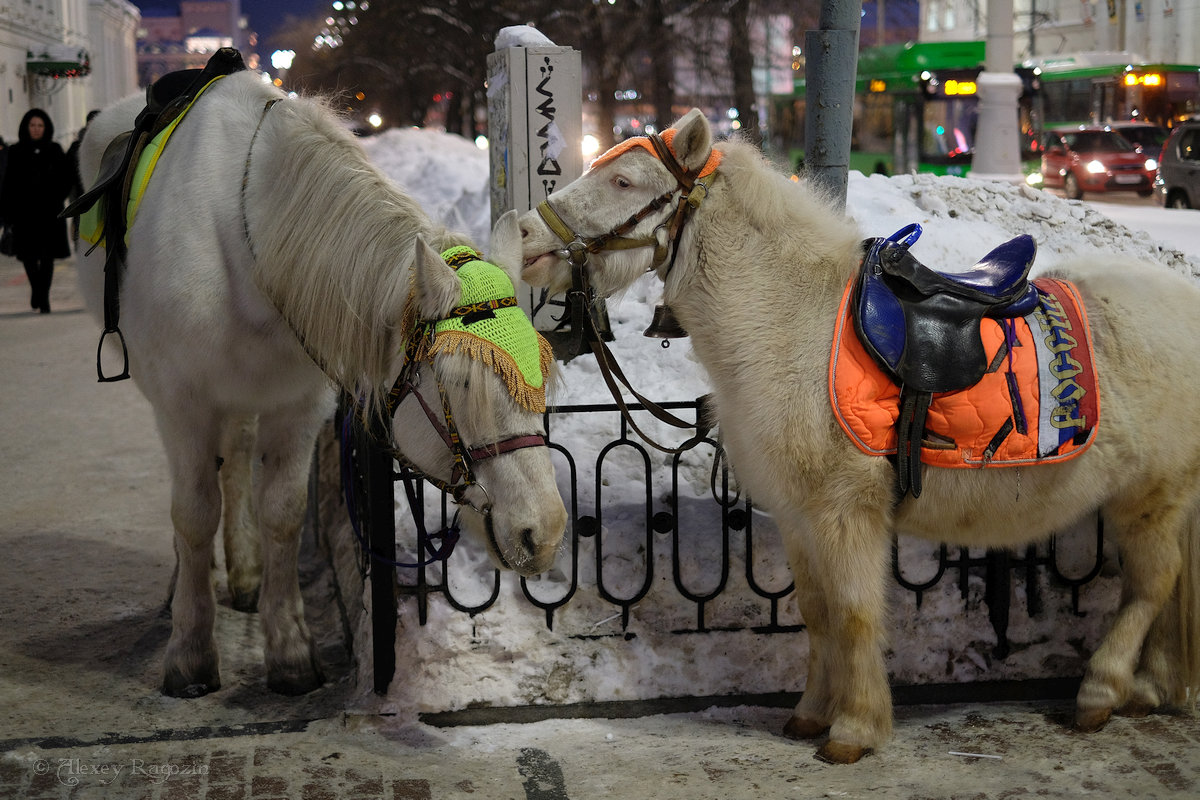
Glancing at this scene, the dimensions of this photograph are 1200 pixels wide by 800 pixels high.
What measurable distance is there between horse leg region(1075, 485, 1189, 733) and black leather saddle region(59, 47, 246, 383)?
382cm

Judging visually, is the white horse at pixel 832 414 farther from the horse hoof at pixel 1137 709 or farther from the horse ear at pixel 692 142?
the horse hoof at pixel 1137 709

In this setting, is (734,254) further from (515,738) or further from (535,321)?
(535,321)

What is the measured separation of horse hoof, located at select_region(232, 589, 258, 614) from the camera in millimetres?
5918

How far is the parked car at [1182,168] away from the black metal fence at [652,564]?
18.7 meters

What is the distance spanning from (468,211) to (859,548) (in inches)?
340

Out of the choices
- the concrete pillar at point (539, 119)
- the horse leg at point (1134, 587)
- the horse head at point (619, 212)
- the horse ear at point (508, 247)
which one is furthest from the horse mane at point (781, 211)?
the concrete pillar at point (539, 119)

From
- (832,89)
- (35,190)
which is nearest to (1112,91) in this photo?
(35,190)

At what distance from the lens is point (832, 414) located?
12.4 feet

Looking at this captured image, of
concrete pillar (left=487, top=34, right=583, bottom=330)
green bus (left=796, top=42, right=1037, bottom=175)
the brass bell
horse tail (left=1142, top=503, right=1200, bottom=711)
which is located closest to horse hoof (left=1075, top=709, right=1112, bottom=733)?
horse tail (left=1142, top=503, right=1200, bottom=711)

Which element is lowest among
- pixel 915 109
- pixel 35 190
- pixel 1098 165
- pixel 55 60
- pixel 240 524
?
pixel 240 524

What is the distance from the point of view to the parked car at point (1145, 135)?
89.9 feet

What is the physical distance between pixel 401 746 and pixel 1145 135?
2806cm

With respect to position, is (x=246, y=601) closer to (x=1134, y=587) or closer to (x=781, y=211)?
(x=781, y=211)

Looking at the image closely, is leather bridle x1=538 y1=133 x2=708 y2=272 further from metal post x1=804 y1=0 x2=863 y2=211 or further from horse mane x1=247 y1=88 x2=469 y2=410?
metal post x1=804 y1=0 x2=863 y2=211
